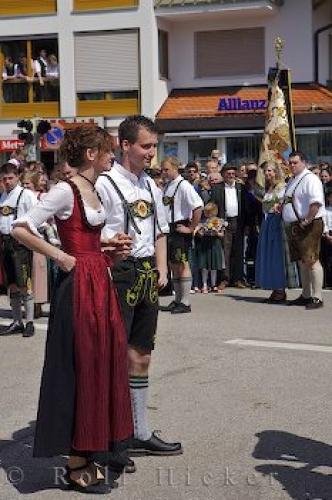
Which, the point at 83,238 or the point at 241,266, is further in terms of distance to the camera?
the point at 241,266

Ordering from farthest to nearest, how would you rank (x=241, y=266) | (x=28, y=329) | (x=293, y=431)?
(x=241, y=266)
(x=28, y=329)
(x=293, y=431)

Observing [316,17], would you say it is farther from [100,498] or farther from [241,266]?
[100,498]

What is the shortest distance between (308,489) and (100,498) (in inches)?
43.3

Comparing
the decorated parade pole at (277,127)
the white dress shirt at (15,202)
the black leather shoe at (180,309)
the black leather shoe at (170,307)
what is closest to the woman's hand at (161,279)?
the white dress shirt at (15,202)

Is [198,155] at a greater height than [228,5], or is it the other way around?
[228,5]

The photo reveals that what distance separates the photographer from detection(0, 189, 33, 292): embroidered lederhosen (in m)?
9.83

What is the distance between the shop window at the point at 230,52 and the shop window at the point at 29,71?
4.85 metres

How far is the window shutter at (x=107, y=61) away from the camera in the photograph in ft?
95.8

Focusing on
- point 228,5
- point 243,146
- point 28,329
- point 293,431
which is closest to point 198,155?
point 243,146

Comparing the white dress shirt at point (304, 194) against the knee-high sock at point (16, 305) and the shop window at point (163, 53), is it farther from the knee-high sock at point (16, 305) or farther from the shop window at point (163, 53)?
the shop window at point (163, 53)

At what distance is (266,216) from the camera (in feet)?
40.4

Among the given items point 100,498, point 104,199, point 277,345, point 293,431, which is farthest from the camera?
point 277,345

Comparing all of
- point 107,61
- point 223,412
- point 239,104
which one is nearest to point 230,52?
point 239,104

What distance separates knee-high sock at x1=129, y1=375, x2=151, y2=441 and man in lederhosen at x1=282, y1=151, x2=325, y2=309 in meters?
5.97
